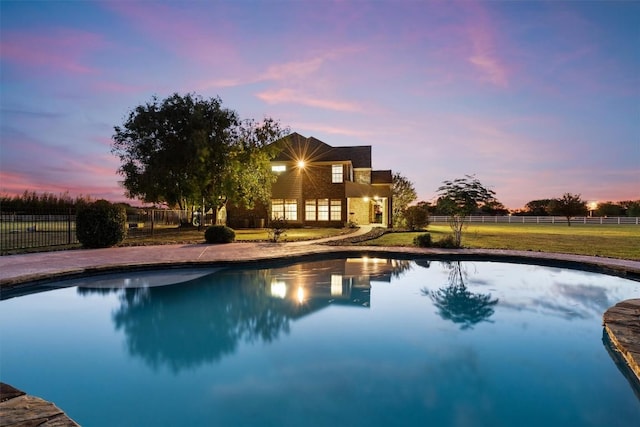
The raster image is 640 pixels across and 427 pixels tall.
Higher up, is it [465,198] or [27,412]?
[465,198]

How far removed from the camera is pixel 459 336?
596 centimetres

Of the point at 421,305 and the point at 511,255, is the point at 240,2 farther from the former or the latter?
the point at 511,255

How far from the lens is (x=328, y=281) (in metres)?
9.82

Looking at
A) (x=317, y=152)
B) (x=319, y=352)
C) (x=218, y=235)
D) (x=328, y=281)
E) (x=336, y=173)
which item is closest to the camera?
(x=319, y=352)

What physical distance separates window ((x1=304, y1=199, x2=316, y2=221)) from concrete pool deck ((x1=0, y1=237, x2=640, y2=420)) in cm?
1301

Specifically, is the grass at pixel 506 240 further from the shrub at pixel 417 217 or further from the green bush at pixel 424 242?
the shrub at pixel 417 217

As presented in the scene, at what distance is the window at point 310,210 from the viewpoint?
2753 centimetres

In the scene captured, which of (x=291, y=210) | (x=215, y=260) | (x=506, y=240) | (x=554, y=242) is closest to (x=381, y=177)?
(x=291, y=210)

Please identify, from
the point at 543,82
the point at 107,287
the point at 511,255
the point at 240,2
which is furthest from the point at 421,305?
the point at 543,82

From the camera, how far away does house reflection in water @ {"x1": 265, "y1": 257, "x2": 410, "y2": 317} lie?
7.98 meters

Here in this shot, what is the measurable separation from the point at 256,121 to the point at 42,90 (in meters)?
13.0

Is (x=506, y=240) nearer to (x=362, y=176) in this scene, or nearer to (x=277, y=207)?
(x=362, y=176)

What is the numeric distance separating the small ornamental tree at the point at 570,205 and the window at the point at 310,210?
104 feet

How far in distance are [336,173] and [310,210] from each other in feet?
11.9
